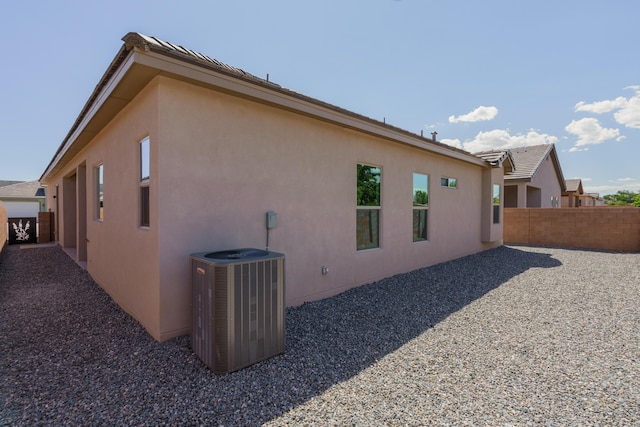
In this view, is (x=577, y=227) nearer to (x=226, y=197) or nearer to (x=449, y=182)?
(x=449, y=182)

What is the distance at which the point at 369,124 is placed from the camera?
5887mm

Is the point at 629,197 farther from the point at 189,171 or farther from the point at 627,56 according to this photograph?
the point at 189,171

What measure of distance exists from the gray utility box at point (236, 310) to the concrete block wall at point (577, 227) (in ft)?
48.2

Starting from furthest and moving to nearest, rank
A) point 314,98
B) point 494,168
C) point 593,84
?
point 494,168 < point 593,84 < point 314,98

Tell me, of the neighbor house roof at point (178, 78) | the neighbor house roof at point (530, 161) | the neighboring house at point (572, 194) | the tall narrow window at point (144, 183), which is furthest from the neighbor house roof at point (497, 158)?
the neighboring house at point (572, 194)

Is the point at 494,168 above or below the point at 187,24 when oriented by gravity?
below

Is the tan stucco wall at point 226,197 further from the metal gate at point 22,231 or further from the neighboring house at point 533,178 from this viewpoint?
the neighboring house at point 533,178

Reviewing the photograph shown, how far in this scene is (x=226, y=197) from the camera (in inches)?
160

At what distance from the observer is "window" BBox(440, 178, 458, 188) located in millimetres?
8792

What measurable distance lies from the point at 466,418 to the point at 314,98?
4.42 m

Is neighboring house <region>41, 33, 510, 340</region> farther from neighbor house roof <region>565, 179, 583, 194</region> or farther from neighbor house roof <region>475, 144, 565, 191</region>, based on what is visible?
neighbor house roof <region>565, 179, 583, 194</region>

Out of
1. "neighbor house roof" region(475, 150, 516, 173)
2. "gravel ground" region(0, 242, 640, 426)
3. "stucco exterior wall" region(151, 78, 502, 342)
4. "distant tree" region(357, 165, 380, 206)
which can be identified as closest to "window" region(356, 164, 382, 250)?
"distant tree" region(357, 165, 380, 206)

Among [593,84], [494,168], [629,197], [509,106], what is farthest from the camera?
[629,197]

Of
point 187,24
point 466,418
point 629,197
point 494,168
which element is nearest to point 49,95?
point 187,24
